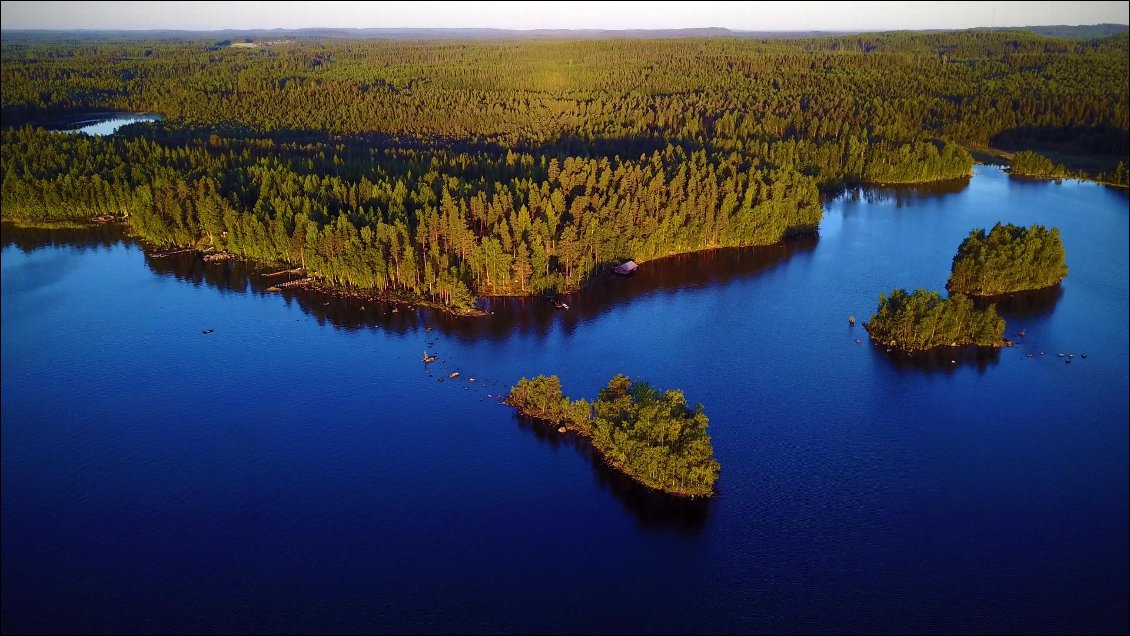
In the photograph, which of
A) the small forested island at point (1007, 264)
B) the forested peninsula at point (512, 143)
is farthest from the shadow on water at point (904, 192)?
→ the small forested island at point (1007, 264)

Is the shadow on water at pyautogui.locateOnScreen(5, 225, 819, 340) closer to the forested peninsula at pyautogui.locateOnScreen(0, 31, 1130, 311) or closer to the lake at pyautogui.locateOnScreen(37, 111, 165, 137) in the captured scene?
the forested peninsula at pyautogui.locateOnScreen(0, 31, 1130, 311)

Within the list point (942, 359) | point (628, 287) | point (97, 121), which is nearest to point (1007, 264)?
point (942, 359)

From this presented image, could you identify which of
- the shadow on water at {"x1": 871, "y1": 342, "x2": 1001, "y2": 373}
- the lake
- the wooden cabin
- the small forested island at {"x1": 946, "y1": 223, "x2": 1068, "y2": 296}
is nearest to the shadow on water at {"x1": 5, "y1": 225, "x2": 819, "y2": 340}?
the wooden cabin

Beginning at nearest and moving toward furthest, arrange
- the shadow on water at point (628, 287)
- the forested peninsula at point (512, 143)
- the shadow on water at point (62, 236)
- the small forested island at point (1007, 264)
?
the shadow on water at point (628, 287)
the small forested island at point (1007, 264)
the forested peninsula at point (512, 143)
the shadow on water at point (62, 236)

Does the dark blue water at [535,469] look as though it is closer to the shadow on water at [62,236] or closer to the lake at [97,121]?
the shadow on water at [62,236]

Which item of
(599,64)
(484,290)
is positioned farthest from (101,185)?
(599,64)

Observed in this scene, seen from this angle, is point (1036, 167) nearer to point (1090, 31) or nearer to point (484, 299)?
point (484, 299)
